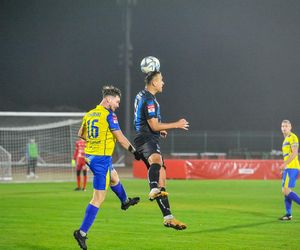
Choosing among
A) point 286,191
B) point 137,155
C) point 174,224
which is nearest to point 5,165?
point 286,191

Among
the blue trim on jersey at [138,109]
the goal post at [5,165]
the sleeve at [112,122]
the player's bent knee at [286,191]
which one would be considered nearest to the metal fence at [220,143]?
the goal post at [5,165]

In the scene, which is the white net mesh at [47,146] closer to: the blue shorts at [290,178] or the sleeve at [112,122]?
the blue shorts at [290,178]

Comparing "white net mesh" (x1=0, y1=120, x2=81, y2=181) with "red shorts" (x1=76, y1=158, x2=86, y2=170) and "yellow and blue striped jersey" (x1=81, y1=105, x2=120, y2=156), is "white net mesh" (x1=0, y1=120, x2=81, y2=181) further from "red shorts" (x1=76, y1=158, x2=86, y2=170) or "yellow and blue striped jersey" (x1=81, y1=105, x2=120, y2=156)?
"yellow and blue striped jersey" (x1=81, y1=105, x2=120, y2=156)

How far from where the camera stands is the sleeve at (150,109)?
1077 cm

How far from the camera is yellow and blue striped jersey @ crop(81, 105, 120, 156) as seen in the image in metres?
10.4

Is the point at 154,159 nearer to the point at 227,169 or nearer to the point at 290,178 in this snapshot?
the point at 290,178

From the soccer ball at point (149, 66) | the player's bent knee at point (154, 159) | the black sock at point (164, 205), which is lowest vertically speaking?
the black sock at point (164, 205)

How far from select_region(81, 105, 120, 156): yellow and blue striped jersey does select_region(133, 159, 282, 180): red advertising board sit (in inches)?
935

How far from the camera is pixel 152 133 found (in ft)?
36.3

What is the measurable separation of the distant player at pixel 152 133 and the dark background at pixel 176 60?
48.1 metres

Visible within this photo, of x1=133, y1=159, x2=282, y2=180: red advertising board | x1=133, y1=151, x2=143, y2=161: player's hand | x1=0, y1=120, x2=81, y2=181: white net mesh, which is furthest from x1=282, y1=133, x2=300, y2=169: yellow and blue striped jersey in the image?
x1=0, y1=120, x2=81, y2=181: white net mesh

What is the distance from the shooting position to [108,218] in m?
15.2

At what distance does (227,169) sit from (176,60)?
3016 centimetres

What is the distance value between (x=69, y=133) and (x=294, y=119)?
30422 millimetres
